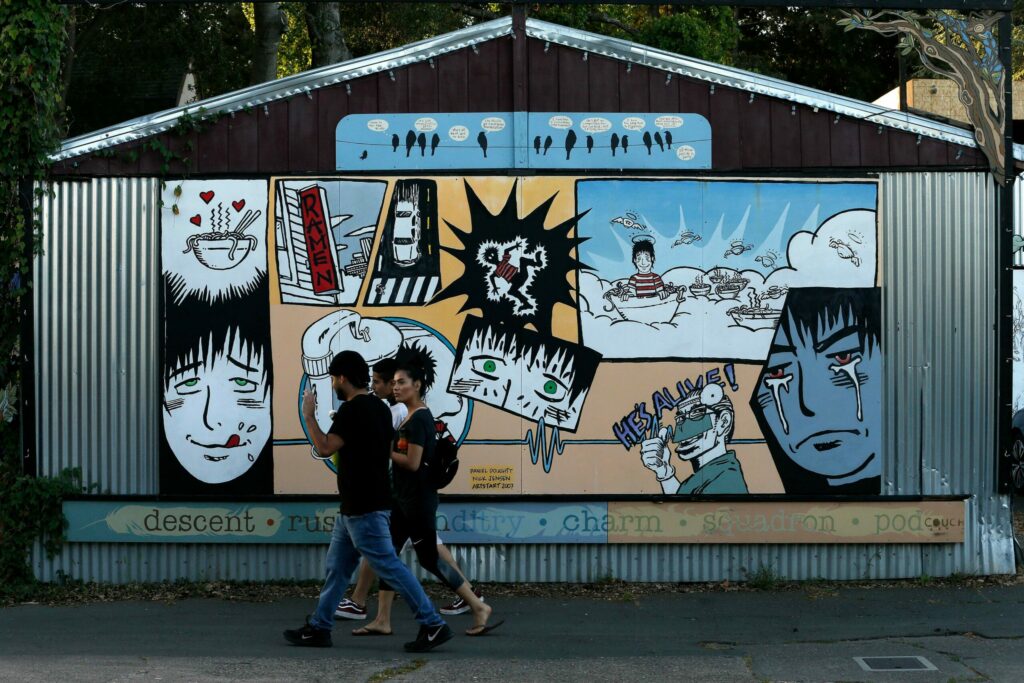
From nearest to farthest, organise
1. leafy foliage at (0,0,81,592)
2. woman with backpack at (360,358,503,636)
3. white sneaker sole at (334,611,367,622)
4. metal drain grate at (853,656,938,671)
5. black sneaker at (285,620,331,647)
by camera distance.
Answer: metal drain grate at (853,656,938,671) < black sneaker at (285,620,331,647) < woman with backpack at (360,358,503,636) < white sneaker sole at (334,611,367,622) < leafy foliage at (0,0,81,592)

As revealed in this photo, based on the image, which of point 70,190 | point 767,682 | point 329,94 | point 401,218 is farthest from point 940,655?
point 70,190

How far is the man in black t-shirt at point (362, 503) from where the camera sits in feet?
24.1

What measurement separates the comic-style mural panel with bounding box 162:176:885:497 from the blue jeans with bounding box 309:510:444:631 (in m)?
1.83

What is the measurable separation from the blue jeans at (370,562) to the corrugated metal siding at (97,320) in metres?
2.45

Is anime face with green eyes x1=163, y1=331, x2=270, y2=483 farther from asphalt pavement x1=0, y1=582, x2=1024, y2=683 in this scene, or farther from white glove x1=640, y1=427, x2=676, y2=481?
white glove x1=640, y1=427, x2=676, y2=481

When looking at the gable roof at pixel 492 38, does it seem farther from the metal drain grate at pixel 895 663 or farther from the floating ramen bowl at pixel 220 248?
the metal drain grate at pixel 895 663

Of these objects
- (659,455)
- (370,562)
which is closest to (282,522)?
(370,562)

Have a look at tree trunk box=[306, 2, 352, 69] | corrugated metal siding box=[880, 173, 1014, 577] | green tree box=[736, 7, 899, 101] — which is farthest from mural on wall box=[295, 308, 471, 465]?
green tree box=[736, 7, 899, 101]

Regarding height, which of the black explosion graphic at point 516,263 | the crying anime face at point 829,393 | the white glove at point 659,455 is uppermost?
the black explosion graphic at point 516,263

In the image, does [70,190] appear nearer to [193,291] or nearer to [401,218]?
[193,291]

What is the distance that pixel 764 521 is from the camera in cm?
926

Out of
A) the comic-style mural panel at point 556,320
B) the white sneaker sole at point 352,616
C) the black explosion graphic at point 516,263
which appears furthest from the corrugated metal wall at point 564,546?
the black explosion graphic at point 516,263

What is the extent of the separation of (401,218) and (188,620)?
3.34 meters

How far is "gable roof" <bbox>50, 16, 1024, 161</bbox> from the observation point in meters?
9.22
